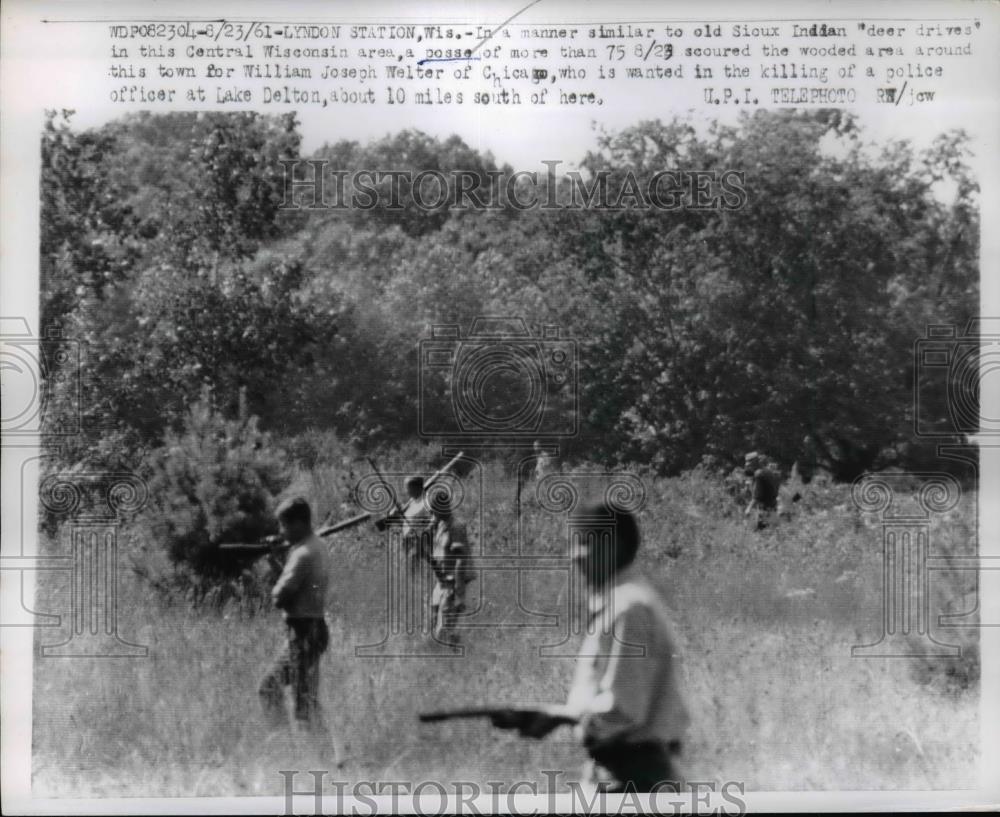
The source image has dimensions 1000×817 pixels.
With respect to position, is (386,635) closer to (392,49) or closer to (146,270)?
Answer: (146,270)

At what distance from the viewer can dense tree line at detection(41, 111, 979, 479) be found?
5.16m

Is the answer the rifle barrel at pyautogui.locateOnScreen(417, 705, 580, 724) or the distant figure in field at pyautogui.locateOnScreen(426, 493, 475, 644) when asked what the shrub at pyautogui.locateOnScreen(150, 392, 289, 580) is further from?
the rifle barrel at pyautogui.locateOnScreen(417, 705, 580, 724)

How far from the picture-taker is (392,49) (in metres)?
5.18

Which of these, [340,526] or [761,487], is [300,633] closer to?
[340,526]

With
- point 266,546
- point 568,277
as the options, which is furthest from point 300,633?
point 568,277

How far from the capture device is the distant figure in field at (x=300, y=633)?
5082 millimetres

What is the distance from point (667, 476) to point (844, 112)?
1.87m

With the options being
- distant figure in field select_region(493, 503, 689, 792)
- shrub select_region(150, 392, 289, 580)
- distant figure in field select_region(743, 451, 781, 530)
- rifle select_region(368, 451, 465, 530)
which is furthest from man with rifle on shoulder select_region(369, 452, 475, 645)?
distant figure in field select_region(743, 451, 781, 530)

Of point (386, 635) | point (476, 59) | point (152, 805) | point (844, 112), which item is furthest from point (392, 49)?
point (152, 805)

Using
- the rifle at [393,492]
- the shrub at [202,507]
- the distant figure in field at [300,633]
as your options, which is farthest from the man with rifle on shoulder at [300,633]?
the rifle at [393,492]

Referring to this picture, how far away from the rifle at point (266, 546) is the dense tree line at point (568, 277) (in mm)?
400

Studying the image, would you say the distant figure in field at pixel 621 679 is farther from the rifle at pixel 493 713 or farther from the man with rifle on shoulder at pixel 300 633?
the man with rifle on shoulder at pixel 300 633

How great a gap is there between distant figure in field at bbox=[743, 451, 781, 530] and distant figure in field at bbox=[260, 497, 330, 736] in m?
1.97

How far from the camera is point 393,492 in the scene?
5160 mm
